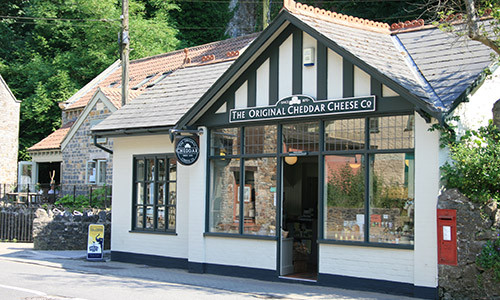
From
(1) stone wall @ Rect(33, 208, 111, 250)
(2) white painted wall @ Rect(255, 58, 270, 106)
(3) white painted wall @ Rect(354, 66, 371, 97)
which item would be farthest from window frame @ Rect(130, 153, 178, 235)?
(3) white painted wall @ Rect(354, 66, 371, 97)

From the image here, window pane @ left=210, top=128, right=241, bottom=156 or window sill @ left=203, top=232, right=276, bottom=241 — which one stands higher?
window pane @ left=210, top=128, right=241, bottom=156

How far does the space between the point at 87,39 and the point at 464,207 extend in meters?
33.2

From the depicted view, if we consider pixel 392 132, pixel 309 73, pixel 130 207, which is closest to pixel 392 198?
pixel 392 132

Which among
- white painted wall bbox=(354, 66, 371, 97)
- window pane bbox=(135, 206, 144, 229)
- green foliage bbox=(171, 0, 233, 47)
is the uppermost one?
green foliage bbox=(171, 0, 233, 47)

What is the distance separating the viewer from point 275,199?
46.5 ft

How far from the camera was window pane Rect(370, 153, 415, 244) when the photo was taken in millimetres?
11969

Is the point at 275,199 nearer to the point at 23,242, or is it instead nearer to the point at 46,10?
the point at 23,242

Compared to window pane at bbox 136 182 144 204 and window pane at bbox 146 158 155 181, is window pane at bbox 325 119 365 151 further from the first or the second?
window pane at bbox 136 182 144 204

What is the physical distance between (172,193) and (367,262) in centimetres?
639

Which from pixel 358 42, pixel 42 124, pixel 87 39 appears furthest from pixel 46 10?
pixel 358 42

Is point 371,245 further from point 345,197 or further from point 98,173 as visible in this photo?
point 98,173

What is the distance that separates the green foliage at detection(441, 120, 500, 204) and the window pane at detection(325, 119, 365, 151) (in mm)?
1827

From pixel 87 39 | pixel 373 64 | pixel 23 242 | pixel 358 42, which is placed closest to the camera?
pixel 373 64

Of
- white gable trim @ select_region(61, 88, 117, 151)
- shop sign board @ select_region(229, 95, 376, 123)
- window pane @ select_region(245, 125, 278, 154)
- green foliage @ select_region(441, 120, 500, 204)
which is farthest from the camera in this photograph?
white gable trim @ select_region(61, 88, 117, 151)
